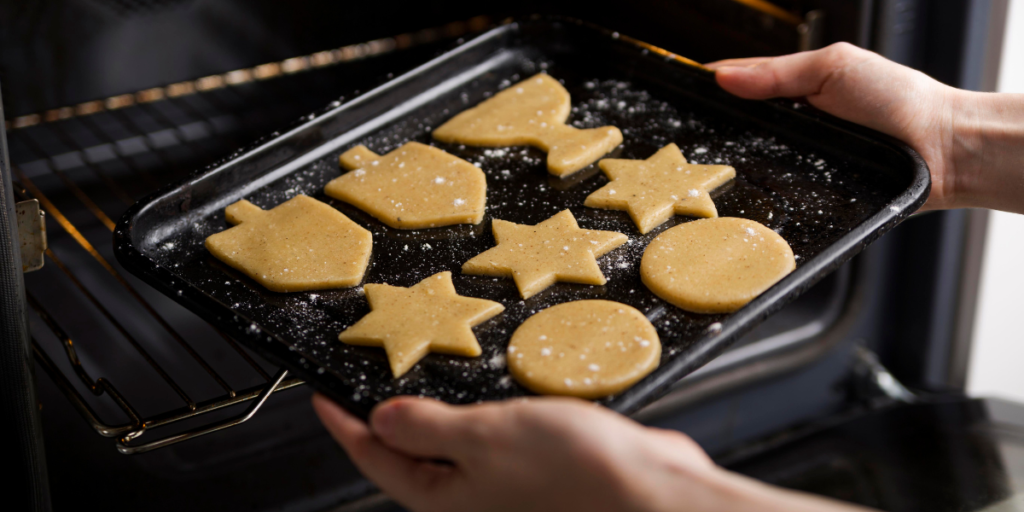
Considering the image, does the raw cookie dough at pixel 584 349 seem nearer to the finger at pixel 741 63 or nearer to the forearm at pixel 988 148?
the finger at pixel 741 63

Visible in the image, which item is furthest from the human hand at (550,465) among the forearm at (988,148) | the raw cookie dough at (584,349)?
the forearm at (988,148)

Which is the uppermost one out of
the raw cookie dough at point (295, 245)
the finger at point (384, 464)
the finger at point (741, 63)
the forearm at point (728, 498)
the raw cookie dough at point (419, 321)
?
the finger at point (741, 63)

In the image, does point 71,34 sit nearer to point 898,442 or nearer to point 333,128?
point 333,128

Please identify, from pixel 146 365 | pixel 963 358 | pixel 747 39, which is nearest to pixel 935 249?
pixel 963 358

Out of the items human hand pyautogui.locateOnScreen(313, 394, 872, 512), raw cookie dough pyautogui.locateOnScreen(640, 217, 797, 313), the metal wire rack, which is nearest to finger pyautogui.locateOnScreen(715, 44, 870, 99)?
raw cookie dough pyautogui.locateOnScreen(640, 217, 797, 313)

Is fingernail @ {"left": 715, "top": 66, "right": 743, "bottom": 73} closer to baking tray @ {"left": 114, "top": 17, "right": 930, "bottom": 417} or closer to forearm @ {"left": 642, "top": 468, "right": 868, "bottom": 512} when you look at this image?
baking tray @ {"left": 114, "top": 17, "right": 930, "bottom": 417}
